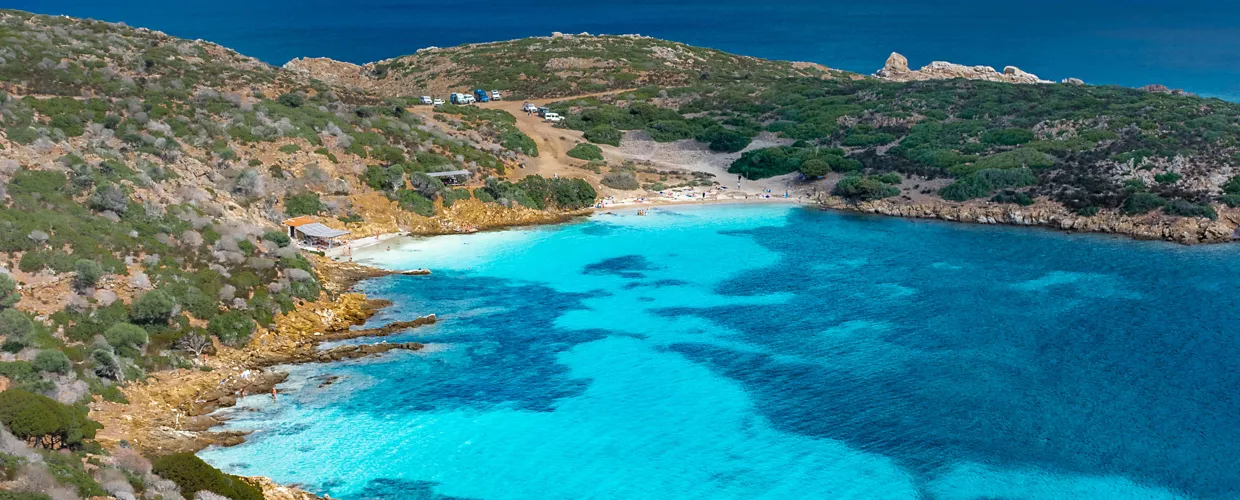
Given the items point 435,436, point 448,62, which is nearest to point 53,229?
point 435,436

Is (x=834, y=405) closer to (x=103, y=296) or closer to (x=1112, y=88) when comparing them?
(x=103, y=296)

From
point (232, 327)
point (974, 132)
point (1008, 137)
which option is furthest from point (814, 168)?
point (232, 327)

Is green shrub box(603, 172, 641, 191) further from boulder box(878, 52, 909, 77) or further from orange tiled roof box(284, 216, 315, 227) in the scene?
boulder box(878, 52, 909, 77)

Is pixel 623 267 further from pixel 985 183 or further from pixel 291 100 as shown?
pixel 291 100

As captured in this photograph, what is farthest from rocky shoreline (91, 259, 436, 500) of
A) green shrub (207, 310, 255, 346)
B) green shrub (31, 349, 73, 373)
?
green shrub (31, 349, 73, 373)

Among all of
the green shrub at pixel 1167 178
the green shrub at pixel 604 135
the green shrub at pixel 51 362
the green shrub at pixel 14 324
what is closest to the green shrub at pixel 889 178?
the green shrub at pixel 1167 178

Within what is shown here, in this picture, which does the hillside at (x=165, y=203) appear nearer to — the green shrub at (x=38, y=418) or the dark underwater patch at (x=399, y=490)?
the green shrub at (x=38, y=418)
